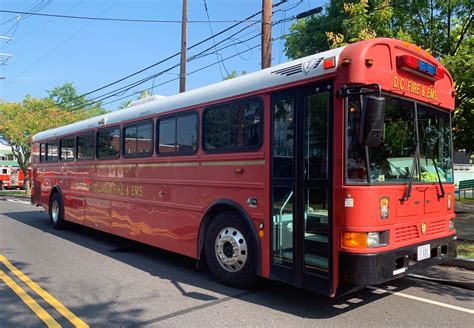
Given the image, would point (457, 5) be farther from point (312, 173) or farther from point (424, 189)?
point (312, 173)

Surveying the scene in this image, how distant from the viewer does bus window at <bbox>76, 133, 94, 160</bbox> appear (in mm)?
10188

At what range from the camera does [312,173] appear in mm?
4934

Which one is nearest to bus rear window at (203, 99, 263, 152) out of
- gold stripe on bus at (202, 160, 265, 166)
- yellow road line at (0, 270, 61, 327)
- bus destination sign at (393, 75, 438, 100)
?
gold stripe on bus at (202, 160, 265, 166)

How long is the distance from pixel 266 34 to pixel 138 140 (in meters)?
5.05

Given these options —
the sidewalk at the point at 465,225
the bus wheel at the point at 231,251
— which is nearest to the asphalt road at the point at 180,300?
the bus wheel at the point at 231,251

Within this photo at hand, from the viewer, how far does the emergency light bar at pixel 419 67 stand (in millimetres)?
4980

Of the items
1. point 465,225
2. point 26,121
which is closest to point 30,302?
point 465,225

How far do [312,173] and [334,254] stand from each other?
92cm

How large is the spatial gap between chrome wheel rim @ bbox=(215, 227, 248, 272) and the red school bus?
0.02 m

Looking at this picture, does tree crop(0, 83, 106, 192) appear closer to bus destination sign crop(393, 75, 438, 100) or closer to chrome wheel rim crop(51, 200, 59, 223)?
chrome wheel rim crop(51, 200, 59, 223)

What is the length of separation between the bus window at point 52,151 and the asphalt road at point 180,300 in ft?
16.5

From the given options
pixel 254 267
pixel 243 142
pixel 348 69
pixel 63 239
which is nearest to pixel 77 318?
pixel 254 267

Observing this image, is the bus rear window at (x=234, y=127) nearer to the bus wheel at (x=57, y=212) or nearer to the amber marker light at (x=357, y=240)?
the amber marker light at (x=357, y=240)

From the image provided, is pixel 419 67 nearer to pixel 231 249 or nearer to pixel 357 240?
pixel 357 240
